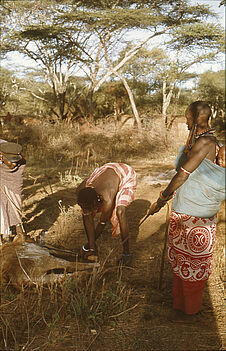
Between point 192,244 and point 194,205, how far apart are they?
0.91 feet

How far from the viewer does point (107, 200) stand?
2.88 meters

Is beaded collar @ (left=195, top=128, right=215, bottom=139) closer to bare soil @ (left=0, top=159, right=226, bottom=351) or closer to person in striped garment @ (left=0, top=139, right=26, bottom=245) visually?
bare soil @ (left=0, top=159, right=226, bottom=351)

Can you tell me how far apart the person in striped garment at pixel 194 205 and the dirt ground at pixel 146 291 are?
0.59 ft

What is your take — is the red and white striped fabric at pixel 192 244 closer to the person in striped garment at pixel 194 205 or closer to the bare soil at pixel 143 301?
the person in striped garment at pixel 194 205

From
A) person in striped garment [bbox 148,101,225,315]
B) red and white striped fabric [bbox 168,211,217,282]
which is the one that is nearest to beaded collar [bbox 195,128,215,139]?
person in striped garment [bbox 148,101,225,315]

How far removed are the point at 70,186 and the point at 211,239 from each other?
14.0 ft

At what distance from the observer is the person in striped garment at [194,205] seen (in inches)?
78.8

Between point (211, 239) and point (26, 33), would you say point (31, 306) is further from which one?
point (26, 33)

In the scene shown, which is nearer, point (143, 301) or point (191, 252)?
point (191, 252)

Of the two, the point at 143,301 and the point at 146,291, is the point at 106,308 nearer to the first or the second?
the point at 143,301

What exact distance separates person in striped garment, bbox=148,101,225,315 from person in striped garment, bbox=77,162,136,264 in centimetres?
67

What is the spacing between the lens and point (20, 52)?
17.2 meters

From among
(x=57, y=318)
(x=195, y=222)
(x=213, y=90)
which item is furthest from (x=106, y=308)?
(x=213, y=90)

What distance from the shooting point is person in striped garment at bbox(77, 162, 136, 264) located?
2754 mm
